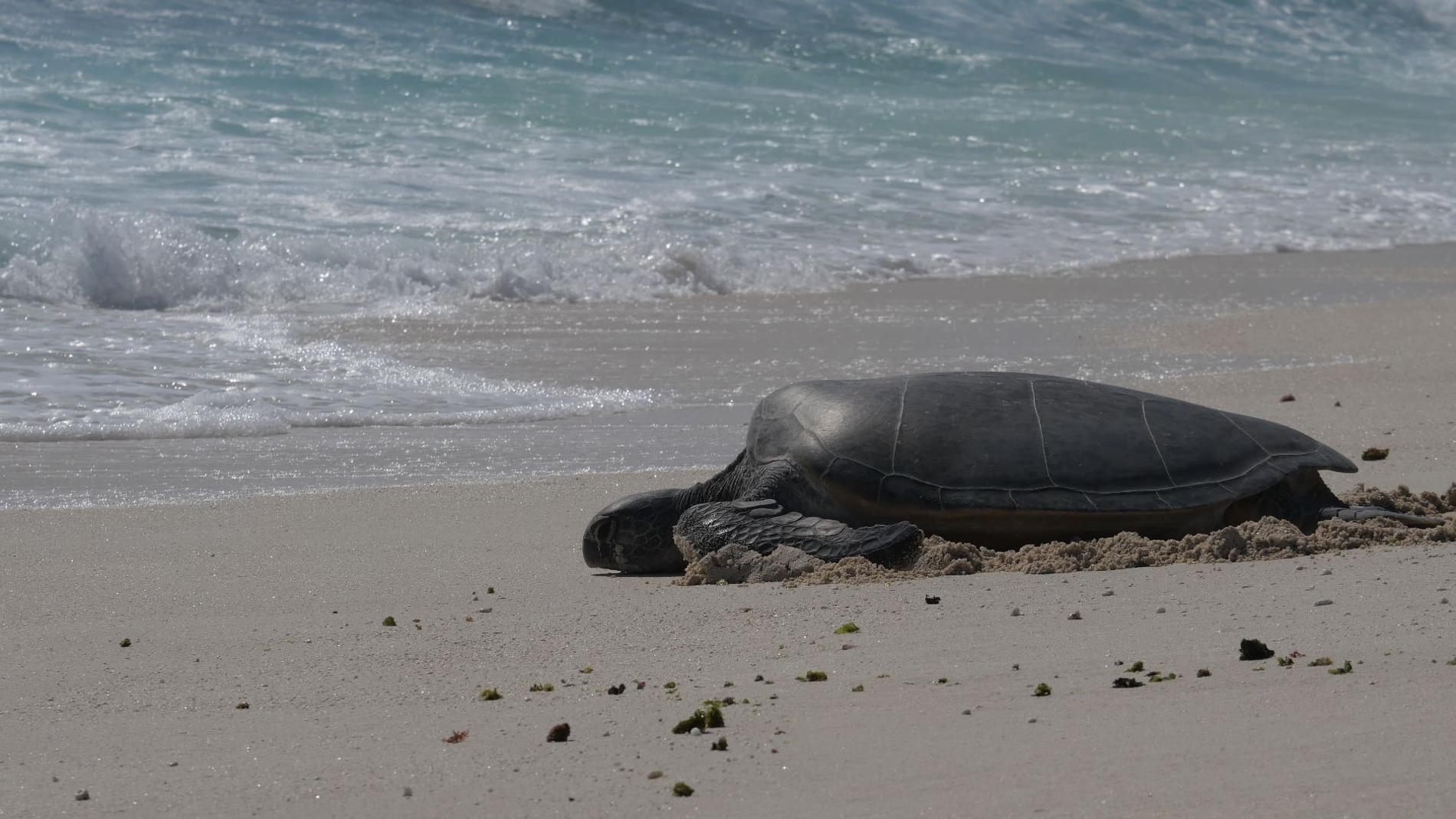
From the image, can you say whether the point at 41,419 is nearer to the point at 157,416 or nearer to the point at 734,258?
the point at 157,416

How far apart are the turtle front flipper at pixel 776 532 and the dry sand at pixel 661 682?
0.48 feet

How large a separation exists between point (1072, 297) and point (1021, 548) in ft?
18.8

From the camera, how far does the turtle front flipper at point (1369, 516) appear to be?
3.88 m

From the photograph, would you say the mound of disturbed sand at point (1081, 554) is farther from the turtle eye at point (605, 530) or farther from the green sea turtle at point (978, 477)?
the turtle eye at point (605, 530)

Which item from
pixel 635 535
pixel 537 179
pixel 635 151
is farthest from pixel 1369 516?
pixel 635 151

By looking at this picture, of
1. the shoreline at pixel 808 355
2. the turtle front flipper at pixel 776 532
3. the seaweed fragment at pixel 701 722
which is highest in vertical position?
the seaweed fragment at pixel 701 722

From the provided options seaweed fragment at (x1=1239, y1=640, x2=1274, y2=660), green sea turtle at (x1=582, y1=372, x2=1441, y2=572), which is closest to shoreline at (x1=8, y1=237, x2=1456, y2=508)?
green sea turtle at (x1=582, y1=372, x2=1441, y2=572)

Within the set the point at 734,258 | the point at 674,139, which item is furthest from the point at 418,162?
the point at 734,258

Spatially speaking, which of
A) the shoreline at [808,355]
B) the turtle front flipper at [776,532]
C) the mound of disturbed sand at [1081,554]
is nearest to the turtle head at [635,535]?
the turtle front flipper at [776,532]

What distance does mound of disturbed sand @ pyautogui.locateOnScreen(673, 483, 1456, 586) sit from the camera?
12.3ft

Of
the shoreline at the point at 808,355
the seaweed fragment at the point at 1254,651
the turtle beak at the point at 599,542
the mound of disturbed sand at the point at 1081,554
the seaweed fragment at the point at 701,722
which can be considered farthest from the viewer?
the shoreline at the point at 808,355

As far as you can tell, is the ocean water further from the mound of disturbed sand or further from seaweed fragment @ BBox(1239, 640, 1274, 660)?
seaweed fragment @ BBox(1239, 640, 1274, 660)

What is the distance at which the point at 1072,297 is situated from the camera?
9391mm

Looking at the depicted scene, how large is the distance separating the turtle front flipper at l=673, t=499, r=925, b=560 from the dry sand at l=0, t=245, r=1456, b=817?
15cm
